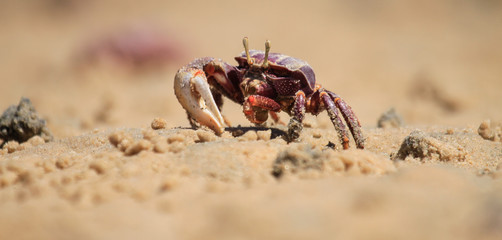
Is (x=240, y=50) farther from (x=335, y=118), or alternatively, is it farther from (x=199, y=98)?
(x=335, y=118)

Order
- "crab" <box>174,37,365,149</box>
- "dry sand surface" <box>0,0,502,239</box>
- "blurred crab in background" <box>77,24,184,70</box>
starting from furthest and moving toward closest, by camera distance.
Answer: "blurred crab in background" <box>77,24,184,70</box> < "crab" <box>174,37,365,149</box> < "dry sand surface" <box>0,0,502,239</box>

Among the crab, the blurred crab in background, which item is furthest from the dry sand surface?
the blurred crab in background

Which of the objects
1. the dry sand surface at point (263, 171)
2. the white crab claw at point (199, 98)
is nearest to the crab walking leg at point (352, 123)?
the dry sand surface at point (263, 171)

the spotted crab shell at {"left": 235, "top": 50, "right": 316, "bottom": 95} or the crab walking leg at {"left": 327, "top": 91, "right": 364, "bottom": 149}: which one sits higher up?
the spotted crab shell at {"left": 235, "top": 50, "right": 316, "bottom": 95}

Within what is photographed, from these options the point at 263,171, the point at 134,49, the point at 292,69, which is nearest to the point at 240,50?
the point at 134,49

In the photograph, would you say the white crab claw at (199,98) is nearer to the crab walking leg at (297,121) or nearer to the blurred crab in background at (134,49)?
the crab walking leg at (297,121)

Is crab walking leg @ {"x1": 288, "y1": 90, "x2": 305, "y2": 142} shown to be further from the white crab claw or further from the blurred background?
the blurred background

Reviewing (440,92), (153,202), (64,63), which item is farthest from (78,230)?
(64,63)
